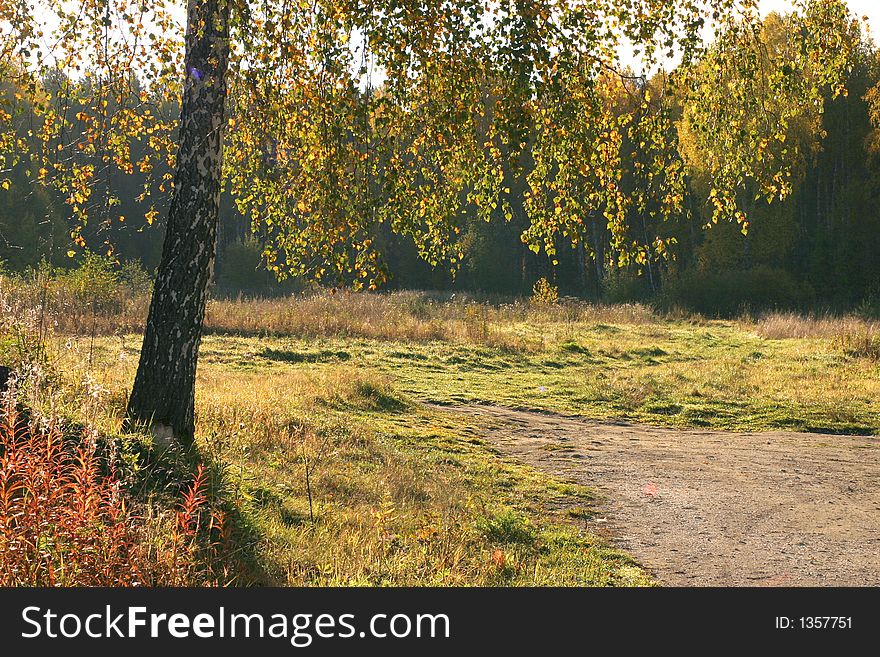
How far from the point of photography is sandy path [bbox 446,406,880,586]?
22.4 ft

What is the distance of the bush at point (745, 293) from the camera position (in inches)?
1432

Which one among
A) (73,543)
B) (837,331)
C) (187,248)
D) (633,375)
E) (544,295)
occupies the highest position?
(187,248)

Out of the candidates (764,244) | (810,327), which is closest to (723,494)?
(810,327)

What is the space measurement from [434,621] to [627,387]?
12910 millimetres

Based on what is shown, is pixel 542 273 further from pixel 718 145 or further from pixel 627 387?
pixel 718 145

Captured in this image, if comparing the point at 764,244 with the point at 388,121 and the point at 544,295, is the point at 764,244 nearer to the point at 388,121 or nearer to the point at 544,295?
the point at 544,295

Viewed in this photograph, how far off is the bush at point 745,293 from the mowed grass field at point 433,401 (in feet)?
19.0

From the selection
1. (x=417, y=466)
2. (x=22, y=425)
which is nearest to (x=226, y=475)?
(x=22, y=425)

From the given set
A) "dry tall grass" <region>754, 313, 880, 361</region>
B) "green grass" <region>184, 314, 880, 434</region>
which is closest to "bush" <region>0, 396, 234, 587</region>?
"green grass" <region>184, 314, 880, 434</region>

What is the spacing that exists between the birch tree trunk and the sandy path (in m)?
4.00

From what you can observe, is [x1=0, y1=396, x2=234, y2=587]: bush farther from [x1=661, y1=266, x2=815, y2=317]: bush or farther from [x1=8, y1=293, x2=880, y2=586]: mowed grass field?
[x1=661, y1=266, x2=815, y2=317]: bush

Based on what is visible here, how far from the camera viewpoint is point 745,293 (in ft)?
120

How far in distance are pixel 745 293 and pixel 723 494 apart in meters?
29.4

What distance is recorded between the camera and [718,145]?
25.6ft
